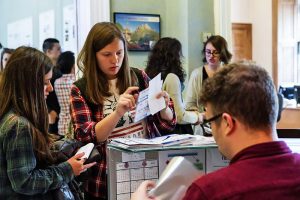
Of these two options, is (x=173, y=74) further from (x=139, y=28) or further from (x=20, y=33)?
(x=20, y=33)

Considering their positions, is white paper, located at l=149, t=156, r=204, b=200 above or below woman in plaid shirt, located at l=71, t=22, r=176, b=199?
below

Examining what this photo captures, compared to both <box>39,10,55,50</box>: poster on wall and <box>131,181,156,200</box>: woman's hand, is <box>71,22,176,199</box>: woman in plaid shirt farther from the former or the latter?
<box>39,10,55,50</box>: poster on wall

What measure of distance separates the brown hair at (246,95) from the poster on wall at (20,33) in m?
5.87

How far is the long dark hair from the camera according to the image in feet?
10.1

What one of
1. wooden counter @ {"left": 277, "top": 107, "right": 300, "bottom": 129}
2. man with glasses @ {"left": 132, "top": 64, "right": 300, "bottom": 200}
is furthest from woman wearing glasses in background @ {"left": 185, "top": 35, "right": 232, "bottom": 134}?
wooden counter @ {"left": 277, "top": 107, "right": 300, "bottom": 129}

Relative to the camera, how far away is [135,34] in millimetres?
4203

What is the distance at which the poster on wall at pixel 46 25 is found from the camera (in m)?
5.98

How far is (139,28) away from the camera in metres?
4.21

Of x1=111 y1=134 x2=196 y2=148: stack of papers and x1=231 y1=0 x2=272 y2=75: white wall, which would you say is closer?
x1=111 y1=134 x2=196 y2=148: stack of papers

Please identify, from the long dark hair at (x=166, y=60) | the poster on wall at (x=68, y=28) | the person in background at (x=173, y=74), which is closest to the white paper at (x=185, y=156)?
the person in background at (x=173, y=74)

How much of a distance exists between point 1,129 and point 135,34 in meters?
2.79

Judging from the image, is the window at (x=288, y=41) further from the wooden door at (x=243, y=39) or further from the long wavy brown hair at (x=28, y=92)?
the long wavy brown hair at (x=28, y=92)

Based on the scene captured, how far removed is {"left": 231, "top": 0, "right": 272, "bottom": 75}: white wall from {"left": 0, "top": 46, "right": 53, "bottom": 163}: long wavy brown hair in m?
5.91

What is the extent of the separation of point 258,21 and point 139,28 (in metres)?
3.73
